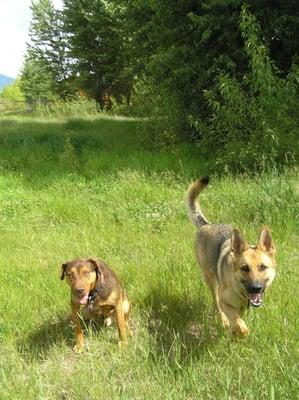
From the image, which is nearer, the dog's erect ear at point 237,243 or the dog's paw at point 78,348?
the dog's erect ear at point 237,243

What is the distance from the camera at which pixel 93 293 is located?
3.58 meters

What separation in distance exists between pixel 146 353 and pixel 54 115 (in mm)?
16978

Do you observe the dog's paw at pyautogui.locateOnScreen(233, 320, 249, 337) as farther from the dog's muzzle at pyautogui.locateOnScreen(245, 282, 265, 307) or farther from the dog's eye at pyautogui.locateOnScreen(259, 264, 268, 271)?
the dog's eye at pyautogui.locateOnScreen(259, 264, 268, 271)

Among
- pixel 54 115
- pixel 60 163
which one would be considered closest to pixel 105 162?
pixel 60 163

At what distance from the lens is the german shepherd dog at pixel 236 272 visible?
3.06 metres

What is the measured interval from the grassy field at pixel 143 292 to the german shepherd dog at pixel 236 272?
15 cm

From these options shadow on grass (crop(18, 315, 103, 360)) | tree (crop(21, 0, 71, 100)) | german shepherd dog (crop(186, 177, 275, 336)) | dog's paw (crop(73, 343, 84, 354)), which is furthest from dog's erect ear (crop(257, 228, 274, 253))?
tree (crop(21, 0, 71, 100))

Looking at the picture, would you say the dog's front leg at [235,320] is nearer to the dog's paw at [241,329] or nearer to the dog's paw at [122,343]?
the dog's paw at [241,329]

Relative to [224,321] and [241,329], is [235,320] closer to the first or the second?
[241,329]

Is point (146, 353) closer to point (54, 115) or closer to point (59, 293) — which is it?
point (59, 293)

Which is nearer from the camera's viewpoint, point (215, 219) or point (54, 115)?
point (215, 219)

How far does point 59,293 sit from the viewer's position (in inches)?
168

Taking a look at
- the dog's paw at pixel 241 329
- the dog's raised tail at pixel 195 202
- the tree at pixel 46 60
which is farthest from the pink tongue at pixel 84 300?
the tree at pixel 46 60

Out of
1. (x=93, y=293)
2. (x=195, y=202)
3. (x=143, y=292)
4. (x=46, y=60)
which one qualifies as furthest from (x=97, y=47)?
(x=93, y=293)
